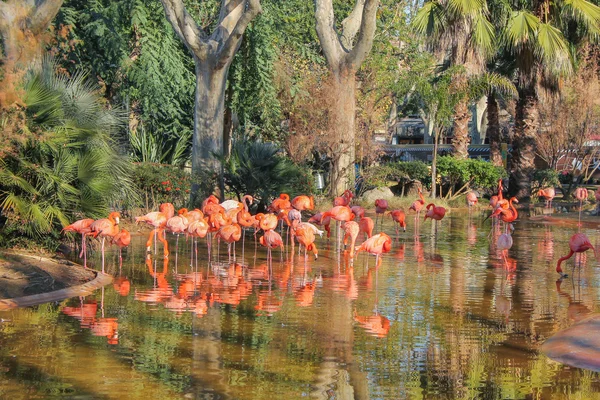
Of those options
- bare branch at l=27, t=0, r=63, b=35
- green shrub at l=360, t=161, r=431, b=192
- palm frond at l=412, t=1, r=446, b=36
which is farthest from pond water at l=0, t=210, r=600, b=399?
palm frond at l=412, t=1, r=446, b=36

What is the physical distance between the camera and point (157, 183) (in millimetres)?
19547

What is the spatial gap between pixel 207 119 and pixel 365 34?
5.51 metres

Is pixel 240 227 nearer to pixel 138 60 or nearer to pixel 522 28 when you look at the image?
pixel 138 60

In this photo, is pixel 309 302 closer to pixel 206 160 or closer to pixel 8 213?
pixel 8 213

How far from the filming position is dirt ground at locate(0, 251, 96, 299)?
10594mm

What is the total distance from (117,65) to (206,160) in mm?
4688

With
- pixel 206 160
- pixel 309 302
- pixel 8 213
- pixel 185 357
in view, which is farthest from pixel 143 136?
pixel 185 357

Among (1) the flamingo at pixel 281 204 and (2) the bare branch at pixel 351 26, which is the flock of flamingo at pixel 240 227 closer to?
(1) the flamingo at pixel 281 204

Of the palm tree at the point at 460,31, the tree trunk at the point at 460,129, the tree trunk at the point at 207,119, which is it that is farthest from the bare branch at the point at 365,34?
the tree trunk at the point at 460,129

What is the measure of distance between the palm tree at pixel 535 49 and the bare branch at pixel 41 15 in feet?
51.3

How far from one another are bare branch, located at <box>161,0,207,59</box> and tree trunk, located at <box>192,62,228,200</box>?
1.73ft

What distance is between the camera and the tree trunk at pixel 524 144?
94.7 feet

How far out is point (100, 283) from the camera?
11.7 m

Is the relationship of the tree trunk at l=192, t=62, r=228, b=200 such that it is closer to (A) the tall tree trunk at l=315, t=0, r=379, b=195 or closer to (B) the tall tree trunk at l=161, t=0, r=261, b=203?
(B) the tall tree trunk at l=161, t=0, r=261, b=203
